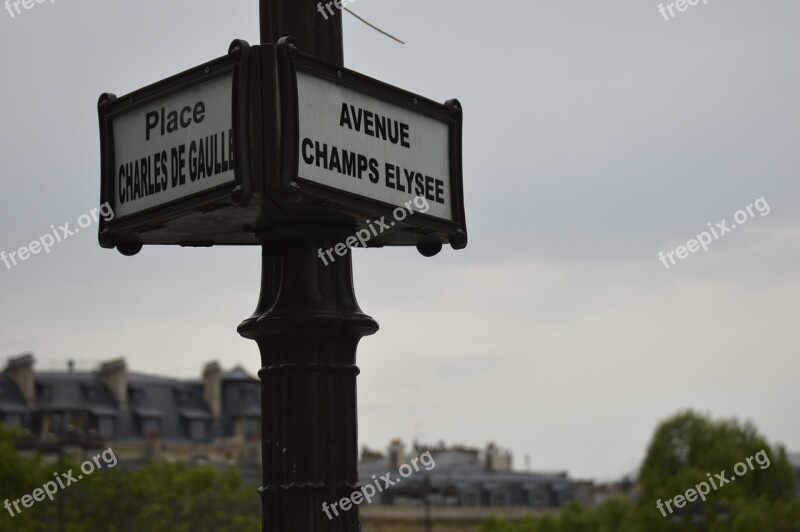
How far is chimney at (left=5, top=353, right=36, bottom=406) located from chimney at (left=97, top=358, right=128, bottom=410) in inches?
208

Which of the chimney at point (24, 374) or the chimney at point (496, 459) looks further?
the chimney at point (496, 459)

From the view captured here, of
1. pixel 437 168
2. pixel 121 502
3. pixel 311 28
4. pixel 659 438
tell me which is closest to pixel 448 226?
pixel 437 168

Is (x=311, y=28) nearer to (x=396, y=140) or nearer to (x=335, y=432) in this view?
(x=396, y=140)

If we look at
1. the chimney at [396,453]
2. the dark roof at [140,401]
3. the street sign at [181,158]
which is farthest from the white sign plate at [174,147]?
the chimney at [396,453]

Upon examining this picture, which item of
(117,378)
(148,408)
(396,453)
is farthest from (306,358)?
(396,453)

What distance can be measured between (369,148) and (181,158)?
0.49 m

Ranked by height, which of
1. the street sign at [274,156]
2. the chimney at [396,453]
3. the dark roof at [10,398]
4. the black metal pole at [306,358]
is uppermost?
the dark roof at [10,398]

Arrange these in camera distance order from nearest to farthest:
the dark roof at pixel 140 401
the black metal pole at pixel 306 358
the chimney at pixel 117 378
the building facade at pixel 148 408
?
the black metal pole at pixel 306 358 → the building facade at pixel 148 408 → the dark roof at pixel 140 401 → the chimney at pixel 117 378

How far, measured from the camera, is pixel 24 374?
300ft

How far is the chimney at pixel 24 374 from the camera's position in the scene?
3590 inches

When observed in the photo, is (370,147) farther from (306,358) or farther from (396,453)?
(396,453)

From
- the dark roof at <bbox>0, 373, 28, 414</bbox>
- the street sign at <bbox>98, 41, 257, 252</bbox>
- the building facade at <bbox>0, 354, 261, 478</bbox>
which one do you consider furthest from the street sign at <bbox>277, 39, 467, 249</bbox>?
the dark roof at <bbox>0, 373, 28, 414</bbox>

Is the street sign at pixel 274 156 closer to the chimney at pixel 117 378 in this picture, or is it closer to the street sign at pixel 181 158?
the street sign at pixel 181 158

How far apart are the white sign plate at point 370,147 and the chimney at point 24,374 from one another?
88897 millimetres
